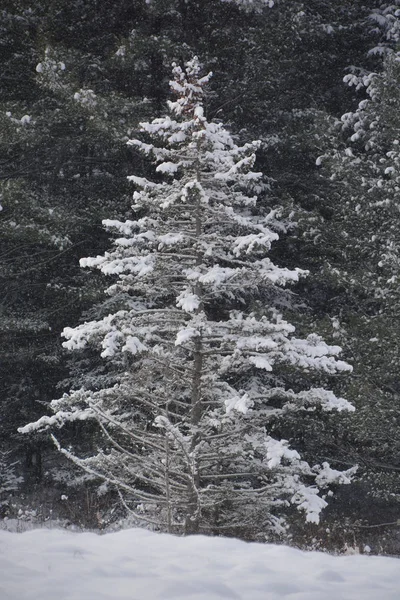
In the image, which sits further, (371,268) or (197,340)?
(371,268)

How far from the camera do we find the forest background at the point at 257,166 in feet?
39.1

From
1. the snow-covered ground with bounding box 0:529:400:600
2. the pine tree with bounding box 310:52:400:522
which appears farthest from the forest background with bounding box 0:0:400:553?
the snow-covered ground with bounding box 0:529:400:600

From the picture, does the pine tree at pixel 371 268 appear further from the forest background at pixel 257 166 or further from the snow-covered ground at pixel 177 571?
the snow-covered ground at pixel 177 571

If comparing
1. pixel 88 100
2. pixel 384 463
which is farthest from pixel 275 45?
pixel 384 463

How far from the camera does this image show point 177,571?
4.11 meters

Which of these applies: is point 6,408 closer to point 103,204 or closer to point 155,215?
point 103,204

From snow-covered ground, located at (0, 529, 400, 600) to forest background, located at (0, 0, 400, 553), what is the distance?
6.40 metres

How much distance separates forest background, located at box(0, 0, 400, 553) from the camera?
1191 cm

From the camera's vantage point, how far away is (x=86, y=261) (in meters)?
7.52

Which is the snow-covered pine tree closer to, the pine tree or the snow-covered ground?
the snow-covered ground

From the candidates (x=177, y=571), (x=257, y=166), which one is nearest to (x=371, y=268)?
(x=257, y=166)

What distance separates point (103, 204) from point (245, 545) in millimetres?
10242

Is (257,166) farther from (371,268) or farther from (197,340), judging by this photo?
(197,340)

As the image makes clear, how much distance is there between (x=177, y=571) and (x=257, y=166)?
41.2 ft
